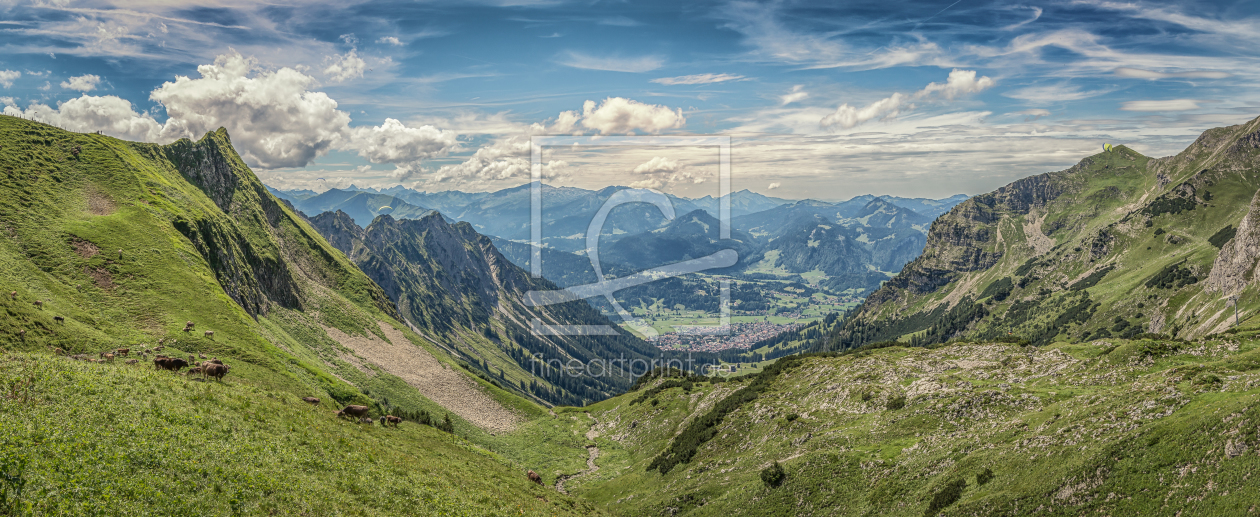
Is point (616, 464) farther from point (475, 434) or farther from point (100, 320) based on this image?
point (100, 320)

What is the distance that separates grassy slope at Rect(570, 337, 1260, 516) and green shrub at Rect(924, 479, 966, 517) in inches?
21.8

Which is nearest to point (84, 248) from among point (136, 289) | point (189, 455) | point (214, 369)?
point (136, 289)

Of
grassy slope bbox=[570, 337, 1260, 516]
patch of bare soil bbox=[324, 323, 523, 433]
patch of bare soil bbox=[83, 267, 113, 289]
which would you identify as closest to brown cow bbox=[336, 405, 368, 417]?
grassy slope bbox=[570, 337, 1260, 516]

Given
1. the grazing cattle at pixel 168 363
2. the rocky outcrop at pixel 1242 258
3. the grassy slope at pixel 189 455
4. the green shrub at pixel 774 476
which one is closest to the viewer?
the grassy slope at pixel 189 455

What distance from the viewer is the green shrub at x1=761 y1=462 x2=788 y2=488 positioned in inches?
2045

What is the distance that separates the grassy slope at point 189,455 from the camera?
22.8 metres

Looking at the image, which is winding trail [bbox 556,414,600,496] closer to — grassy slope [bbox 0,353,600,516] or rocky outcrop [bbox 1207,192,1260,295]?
grassy slope [bbox 0,353,600,516]

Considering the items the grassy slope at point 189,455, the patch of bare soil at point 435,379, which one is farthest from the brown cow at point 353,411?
the patch of bare soil at point 435,379

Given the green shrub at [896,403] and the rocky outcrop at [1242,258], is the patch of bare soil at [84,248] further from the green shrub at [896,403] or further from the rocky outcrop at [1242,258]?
the rocky outcrop at [1242,258]

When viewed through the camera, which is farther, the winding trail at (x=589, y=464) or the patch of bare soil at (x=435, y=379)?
the patch of bare soil at (x=435, y=379)

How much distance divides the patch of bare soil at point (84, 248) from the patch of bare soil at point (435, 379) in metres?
57.1

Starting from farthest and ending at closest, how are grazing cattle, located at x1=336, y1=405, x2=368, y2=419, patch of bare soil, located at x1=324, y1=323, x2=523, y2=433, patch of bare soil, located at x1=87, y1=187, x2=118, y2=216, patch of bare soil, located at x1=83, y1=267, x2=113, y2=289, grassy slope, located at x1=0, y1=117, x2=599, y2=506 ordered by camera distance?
patch of bare soil, located at x1=324, y1=323, x2=523, y2=433
patch of bare soil, located at x1=87, y1=187, x2=118, y2=216
patch of bare soil, located at x1=83, y1=267, x2=113, y2=289
grassy slope, located at x1=0, y1=117, x2=599, y2=506
grazing cattle, located at x1=336, y1=405, x2=368, y2=419

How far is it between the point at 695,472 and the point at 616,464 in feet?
97.9

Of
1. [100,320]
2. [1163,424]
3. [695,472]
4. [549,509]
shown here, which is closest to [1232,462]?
[1163,424]
